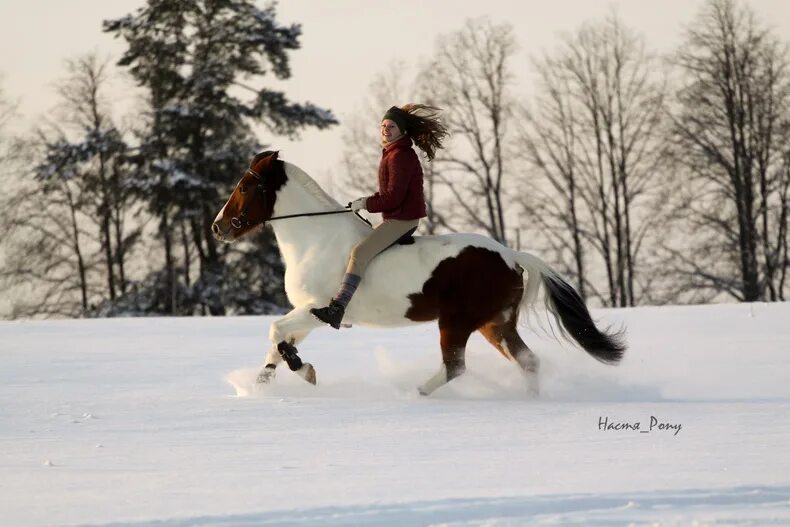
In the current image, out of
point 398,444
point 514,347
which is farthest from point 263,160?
point 398,444

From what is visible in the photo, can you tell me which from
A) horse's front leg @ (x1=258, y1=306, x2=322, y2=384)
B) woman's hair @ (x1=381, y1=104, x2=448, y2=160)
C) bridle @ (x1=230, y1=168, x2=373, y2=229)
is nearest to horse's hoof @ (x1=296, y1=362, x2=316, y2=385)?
horse's front leg @ (x1=258, y1=306, x2=322, y2=384)

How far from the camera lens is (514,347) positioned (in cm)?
762

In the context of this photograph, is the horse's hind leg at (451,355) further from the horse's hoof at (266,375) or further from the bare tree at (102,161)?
the bare tree at (102,161)

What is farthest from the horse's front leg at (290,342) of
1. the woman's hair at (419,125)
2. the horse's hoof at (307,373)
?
the woman's hair at (419,125)

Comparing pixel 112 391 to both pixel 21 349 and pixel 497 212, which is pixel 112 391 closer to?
pixel 21 349

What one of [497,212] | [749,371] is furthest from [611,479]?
[497,212]

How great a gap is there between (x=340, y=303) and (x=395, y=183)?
89 centimetres

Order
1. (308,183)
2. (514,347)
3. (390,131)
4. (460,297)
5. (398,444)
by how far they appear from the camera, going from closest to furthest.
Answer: (398,444) < (460,297) < (390,131) < (514,347) < (308,183)

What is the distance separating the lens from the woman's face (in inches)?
295

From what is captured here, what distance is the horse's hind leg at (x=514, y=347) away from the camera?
24.7 ft

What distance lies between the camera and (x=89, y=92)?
101 feet

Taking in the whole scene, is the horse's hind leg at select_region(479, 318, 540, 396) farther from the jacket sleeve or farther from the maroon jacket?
the jacket sleeve

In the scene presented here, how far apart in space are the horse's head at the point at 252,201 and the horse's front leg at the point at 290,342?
0.76 m

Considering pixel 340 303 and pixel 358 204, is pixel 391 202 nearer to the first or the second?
pixel 358 204
